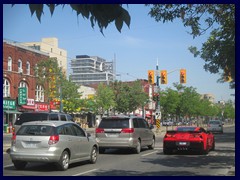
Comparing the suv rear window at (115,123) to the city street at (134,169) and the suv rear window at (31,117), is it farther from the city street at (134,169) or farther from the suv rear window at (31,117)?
the city street at (134,169)

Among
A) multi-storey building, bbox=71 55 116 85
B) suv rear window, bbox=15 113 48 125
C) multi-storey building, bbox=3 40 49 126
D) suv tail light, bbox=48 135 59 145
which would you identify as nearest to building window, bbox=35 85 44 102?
multi-storey building, bbox=3 40 49 126

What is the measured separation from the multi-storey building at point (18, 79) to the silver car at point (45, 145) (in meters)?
36.5

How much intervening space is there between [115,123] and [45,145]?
685 cm

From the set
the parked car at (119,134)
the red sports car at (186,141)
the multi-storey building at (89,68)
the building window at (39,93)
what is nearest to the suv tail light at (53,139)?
the parked car at (119,134)

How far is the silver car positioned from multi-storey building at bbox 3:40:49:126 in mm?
36547

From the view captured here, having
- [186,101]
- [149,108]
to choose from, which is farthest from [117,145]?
[149,108]

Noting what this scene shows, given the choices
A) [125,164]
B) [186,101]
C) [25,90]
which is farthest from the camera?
[186,101]

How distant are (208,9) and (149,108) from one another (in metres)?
98.8

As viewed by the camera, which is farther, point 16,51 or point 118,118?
point 16,51

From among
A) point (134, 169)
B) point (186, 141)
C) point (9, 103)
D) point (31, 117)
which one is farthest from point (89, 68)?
point (134, 169)

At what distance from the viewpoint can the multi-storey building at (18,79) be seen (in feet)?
168

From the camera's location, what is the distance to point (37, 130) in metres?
12.4
